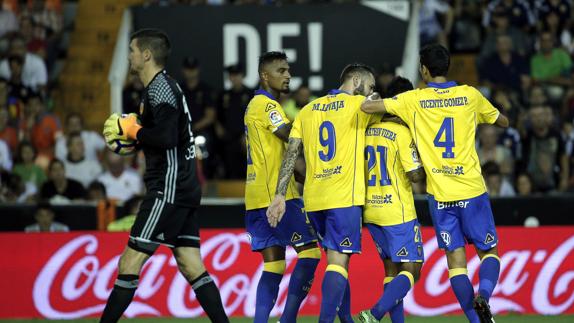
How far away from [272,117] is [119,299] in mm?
2041

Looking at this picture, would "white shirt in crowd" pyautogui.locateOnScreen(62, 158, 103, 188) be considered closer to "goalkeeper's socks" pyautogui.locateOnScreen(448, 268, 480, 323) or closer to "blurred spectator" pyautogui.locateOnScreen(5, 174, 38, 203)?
"blurred spectator" pyautogui.locateOnScreen(5, 174, 38, 203)

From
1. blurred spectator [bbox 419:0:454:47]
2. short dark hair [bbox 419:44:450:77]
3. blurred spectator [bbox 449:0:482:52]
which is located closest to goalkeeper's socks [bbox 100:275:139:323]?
short dark hair [bbox 419:44:450:77]

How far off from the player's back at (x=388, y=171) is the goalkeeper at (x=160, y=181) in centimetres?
145

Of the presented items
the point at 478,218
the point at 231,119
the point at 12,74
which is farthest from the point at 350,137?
the point at 12,74

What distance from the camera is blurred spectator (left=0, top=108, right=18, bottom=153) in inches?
638

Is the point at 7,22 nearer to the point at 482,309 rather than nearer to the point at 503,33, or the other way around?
the point at 503,33

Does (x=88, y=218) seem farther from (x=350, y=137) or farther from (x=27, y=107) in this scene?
(x=350, y=137)

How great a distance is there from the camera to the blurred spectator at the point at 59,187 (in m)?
14.8

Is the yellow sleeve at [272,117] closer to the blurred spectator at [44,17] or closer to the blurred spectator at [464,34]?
the blurred spectator at [464,34]

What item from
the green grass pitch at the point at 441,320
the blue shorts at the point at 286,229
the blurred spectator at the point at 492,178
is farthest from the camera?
the blurred spectator at the point at 492,178

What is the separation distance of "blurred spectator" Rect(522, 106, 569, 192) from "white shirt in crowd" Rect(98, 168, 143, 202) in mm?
4890

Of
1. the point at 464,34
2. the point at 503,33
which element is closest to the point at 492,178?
the point at 503,33

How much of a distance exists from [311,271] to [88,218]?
4445mm

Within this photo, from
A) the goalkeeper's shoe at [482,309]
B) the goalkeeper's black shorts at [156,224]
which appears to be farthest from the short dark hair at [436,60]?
the goalkeeper's black shorts at [156,224]
